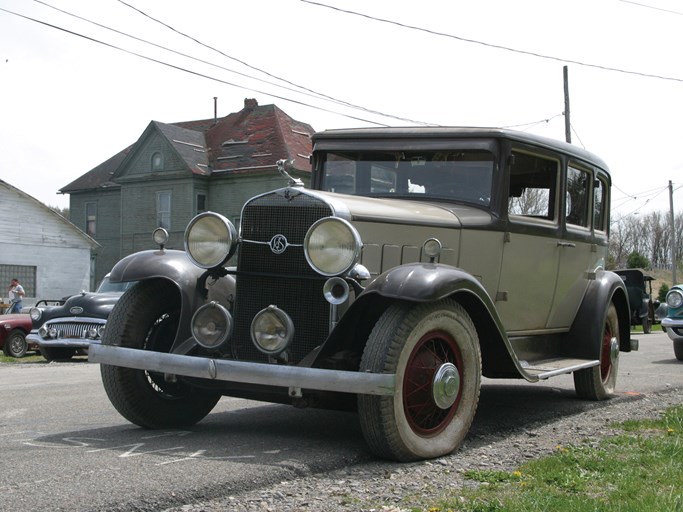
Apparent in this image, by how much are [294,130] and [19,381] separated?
27.3m

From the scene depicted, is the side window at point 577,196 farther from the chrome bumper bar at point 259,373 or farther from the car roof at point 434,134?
the chrome bumper bar at point 259,373

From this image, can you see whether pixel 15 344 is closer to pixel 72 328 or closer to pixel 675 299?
pixel 72 328

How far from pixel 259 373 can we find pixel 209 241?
1.18 m

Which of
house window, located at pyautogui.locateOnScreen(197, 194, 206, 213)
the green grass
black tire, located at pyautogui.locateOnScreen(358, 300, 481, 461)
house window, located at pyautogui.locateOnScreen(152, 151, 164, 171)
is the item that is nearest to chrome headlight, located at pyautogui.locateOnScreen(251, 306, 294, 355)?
black tire, located at pyautogui.locateOnScreen(358, 300, 481, 461)

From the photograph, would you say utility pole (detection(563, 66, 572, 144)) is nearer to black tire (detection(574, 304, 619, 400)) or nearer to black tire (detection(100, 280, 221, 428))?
black tire (detection(574, 304, 619, 400))

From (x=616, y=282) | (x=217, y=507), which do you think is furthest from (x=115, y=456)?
(x=616, y=282)

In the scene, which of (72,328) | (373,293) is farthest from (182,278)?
(72,328)

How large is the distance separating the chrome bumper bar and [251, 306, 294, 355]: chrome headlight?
26 centimetres

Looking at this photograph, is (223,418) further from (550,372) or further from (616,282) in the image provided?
(616,282)

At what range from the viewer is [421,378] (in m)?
5.27

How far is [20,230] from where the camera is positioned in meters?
31.4

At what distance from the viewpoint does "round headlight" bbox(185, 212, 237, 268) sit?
18.9ft

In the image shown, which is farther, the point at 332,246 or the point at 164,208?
the point at 164,208

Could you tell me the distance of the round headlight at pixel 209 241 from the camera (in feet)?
18.9
